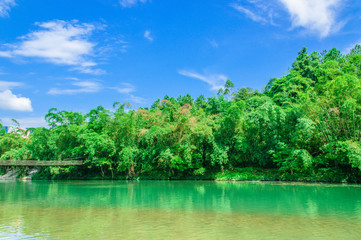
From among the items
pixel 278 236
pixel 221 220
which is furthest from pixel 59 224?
pixel 278 236

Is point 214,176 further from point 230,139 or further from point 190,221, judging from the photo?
point 190,221

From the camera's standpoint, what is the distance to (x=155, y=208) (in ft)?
31.3

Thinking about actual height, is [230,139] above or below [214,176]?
above

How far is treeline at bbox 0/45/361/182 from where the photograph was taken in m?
18.6

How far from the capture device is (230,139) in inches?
956

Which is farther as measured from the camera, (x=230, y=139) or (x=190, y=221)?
(x=230, y=139)

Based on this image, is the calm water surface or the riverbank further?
the riverbank

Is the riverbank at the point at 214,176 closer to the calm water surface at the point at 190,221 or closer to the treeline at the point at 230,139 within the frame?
the treeline at the point at 230,139

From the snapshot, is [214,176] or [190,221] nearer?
[190,221]

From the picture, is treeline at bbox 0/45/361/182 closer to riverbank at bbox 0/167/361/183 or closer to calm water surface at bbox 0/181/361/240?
riverbank at bbox 0/167/361/183

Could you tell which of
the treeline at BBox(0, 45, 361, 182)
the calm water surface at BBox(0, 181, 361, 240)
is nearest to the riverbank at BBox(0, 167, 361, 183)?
the treeline at BBox(0, 45, 361, 182)

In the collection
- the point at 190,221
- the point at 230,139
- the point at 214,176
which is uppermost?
the point at 230,139

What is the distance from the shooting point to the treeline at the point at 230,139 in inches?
731

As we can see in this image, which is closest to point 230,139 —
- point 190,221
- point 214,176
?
point 214,176
